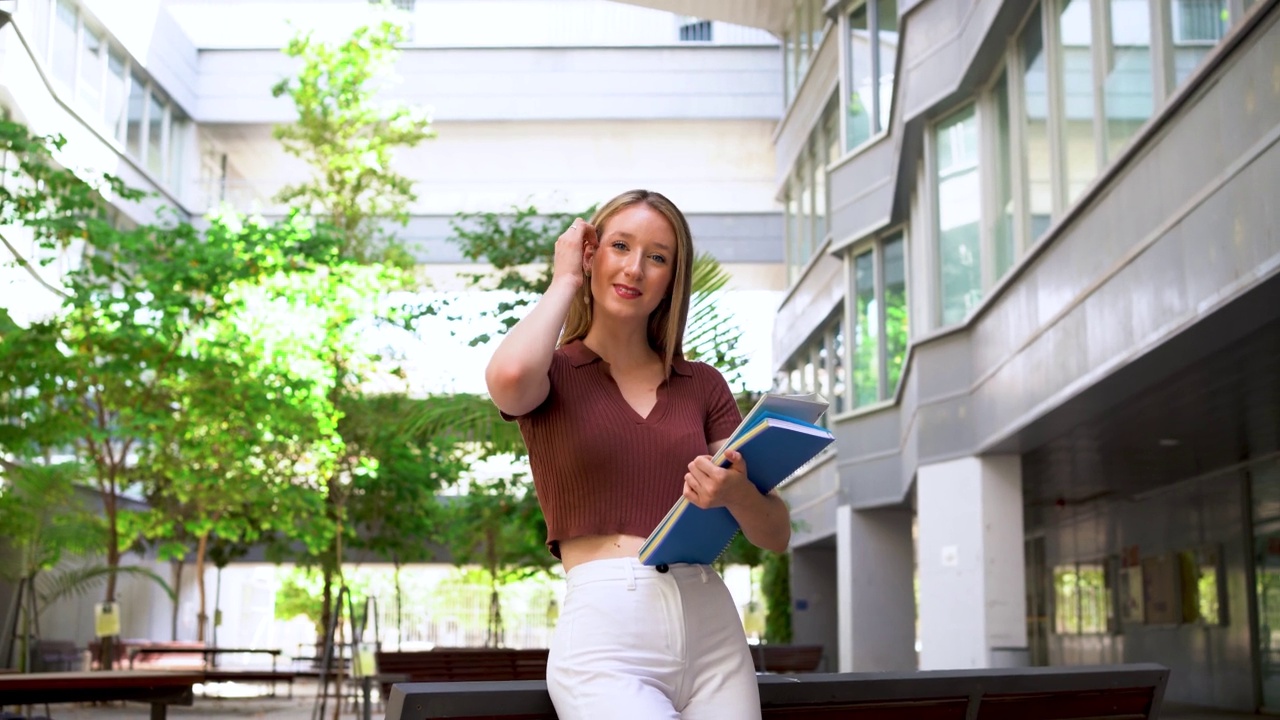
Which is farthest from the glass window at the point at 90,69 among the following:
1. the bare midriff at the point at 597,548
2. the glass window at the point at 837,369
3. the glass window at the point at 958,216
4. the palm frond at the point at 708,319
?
the bare midriff at the point at 597,548

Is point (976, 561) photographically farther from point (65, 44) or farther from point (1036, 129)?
point (65, 44)

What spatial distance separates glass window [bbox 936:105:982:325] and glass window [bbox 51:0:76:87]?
18862 mm

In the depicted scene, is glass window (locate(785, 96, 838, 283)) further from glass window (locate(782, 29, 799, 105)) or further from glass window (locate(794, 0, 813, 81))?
glass window (locate(782, 29, 799, 105))

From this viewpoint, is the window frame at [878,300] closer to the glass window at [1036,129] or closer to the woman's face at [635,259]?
the glass window at [1036,129]

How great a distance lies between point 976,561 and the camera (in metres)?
15.5

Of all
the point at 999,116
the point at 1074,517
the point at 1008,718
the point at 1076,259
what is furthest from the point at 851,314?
the point at 1008,718

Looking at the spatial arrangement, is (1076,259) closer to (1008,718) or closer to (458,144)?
(1008,718)

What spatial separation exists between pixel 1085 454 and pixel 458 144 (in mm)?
25456

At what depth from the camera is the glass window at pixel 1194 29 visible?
335 inches

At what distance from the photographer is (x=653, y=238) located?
2744 millimetres

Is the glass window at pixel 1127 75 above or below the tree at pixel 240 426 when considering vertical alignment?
above

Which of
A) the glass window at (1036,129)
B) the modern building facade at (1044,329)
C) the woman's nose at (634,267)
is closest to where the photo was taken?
the woman's nose at (634,267)

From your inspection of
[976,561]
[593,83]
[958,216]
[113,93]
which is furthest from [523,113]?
[976,561]

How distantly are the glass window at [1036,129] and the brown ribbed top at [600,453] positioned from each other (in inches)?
432
